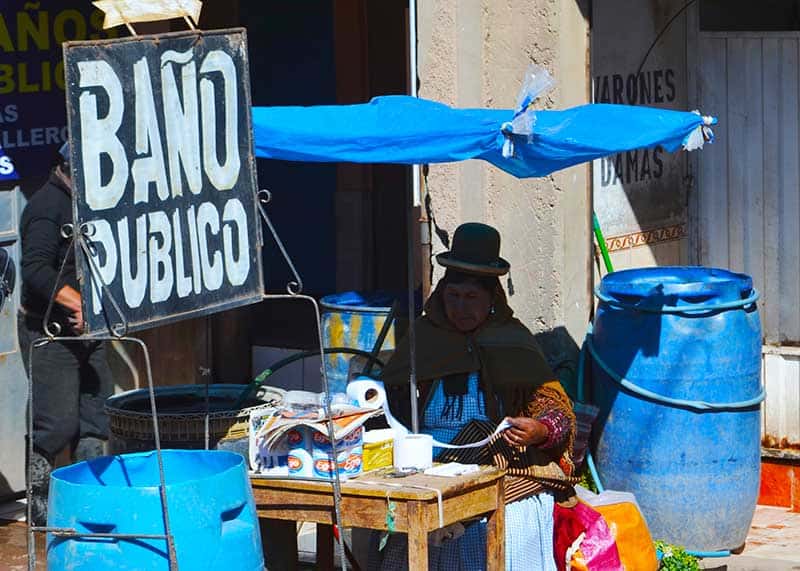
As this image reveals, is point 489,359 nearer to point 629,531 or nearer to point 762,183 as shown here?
point 629,531

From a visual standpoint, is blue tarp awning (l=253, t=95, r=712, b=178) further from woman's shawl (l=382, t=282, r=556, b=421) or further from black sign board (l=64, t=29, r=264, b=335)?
black sign board (l=64, t=29, r=264, b=335)

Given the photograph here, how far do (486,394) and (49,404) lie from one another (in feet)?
7.06

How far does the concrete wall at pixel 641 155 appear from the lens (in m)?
7.43

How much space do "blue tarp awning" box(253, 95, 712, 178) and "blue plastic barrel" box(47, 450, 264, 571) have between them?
140 centimetres

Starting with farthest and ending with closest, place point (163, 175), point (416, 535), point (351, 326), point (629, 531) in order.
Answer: point (351, 326), point (629, 531), point (416, 535), point (163, 175)

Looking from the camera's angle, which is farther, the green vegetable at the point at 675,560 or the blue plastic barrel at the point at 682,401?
the blue plastic barrel at the point at 682,401

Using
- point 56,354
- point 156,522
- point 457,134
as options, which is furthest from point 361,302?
point 156,522

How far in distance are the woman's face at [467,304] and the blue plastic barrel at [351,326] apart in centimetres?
129

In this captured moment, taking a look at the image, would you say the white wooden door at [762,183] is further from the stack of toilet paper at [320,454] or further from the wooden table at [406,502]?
the stack of toilet paper at [320,454]

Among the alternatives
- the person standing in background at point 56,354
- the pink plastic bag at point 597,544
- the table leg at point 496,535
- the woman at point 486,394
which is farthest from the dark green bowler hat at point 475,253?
the person standing in background at point 56,354

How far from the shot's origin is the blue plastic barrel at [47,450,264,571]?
4090mm

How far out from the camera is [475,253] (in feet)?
18.6

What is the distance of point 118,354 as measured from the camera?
789 centimetres

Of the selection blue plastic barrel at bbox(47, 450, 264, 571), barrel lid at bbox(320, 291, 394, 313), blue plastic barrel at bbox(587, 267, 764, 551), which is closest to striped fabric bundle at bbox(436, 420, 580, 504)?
blue plastic barrel at bbox(587, 267, 764, 551)
